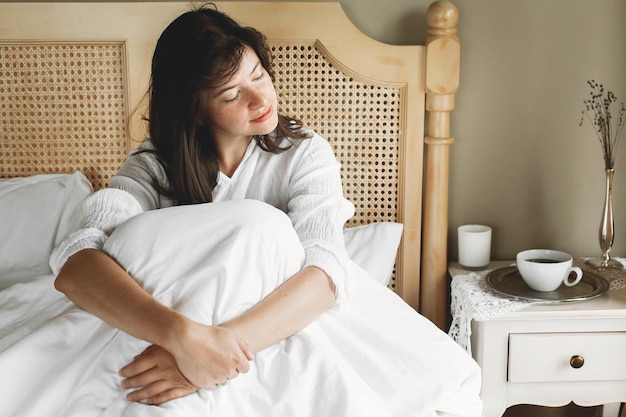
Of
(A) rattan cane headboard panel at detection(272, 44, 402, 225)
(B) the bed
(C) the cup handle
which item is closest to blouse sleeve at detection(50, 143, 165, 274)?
(B) the bed

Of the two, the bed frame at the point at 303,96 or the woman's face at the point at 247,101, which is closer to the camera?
the woman's face at the point at 247,101

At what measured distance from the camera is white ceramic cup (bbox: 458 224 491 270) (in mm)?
1867

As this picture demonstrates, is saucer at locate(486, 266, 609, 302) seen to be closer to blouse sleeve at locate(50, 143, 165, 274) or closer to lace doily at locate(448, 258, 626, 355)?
lace doily at locate(448, 258, 626, 355)

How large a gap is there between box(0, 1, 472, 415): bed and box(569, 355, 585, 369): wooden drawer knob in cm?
38

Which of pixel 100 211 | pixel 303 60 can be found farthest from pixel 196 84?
pixel 303 60

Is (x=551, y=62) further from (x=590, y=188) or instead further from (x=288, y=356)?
(x=288, y=356)

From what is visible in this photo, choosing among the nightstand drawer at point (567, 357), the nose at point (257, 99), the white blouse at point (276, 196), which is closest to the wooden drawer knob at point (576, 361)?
the nightstand drawer at point (567, 357)

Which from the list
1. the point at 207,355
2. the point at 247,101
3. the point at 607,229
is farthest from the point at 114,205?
the point at 607,229

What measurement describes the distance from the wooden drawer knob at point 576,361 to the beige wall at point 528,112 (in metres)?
0.41

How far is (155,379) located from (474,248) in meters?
1.00

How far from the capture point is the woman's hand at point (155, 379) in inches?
44.2

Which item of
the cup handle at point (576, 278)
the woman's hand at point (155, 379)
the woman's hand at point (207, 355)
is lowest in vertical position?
the woman's hand at point (155, 379)

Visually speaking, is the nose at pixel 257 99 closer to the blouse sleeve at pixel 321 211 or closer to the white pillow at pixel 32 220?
the blouse sleeve at pixel 321 211

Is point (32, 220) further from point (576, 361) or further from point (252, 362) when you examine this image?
point (576, 361)
